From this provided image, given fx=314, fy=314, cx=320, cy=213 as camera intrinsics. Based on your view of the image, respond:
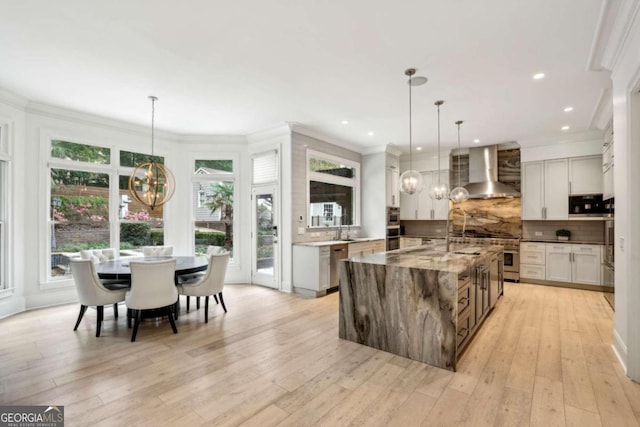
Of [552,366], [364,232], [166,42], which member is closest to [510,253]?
[364,232]

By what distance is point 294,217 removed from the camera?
5.55 meters

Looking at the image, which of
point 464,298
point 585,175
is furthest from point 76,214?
point 585,175

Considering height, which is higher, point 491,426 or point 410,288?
point 410,288

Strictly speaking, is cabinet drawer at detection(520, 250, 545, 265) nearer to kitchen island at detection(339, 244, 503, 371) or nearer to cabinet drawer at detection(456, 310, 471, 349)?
kitchen island at detection(339, 244, 503, 371)

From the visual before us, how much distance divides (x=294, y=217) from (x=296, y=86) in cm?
236

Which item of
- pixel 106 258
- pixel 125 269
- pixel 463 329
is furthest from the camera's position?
pixel 106 258

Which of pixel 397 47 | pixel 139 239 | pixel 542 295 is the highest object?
pixel 397 47

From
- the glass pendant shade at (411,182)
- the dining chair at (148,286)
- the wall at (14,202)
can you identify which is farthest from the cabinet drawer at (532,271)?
the wall at (14,202)

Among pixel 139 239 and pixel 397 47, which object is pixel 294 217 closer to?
pixel 139 239

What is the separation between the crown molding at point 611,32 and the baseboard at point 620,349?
2566mm

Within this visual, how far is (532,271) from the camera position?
613 centimetres

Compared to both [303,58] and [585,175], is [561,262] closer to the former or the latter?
[585,175]

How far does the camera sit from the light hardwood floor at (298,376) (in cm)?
211

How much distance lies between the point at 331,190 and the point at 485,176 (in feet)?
10.9
